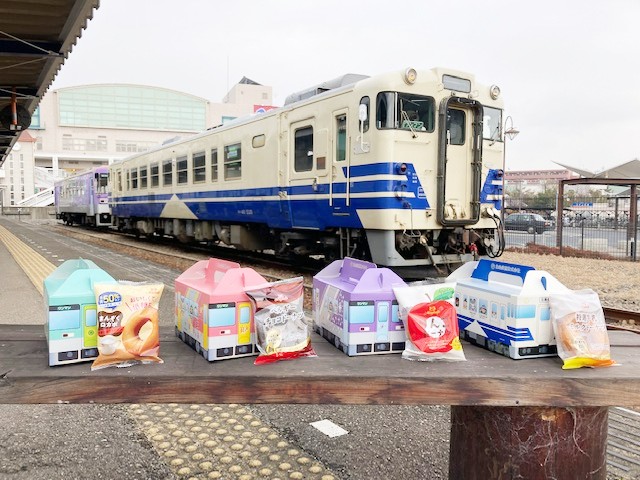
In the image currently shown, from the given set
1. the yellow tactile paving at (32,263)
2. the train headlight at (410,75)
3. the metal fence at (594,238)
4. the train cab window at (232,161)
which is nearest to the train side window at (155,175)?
the yellow tactile paving at (32,263)

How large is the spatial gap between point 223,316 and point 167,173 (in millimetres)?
14141

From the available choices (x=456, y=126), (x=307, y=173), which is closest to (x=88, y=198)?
(x=307, y=173)

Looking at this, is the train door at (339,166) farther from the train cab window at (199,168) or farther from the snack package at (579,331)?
the snack package at (579,331)

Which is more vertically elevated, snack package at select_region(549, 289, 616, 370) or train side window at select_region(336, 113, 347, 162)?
train side window at select_region(336, 113, 347, 162)

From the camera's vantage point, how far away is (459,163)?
27.8 feet

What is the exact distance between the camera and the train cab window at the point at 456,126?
8391mm

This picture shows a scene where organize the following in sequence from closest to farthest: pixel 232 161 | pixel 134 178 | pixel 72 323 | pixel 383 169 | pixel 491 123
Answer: pixel 72 323 → pixel 383 169 → pixel 491 123 → pixel 232 161 → pixel 134 178

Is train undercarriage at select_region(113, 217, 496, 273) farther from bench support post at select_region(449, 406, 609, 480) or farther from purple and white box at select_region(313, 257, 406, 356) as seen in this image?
bench support post at select_region(449, 406, 609, 480)

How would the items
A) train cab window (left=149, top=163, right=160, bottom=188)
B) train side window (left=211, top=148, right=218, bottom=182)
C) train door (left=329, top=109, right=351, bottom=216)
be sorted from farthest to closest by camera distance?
train cab window (left=149, top=163, right=160, bottom=188) → train side window (left=211, top=148, right=218, bottom=182) → train door (left=329, top=109, right=351, bottom=216)

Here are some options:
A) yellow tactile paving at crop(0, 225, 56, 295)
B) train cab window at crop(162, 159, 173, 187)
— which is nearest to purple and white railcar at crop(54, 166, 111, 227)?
yellow tactile paving at crop(0, 225, 56, 295)

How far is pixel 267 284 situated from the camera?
2.29 meters

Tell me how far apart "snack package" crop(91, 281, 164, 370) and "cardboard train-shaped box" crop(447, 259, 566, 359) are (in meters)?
1.34

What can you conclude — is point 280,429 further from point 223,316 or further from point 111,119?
point 111,119

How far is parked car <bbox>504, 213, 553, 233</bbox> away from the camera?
1009 inches
